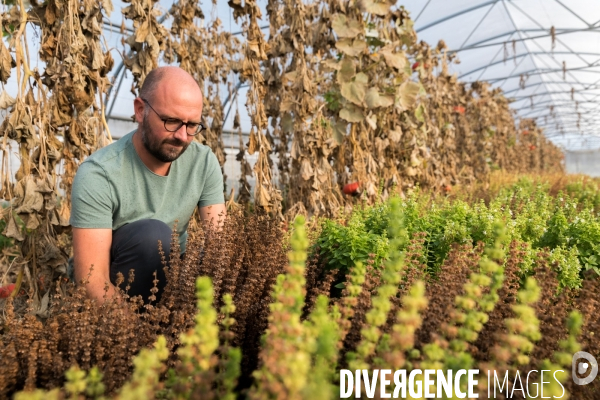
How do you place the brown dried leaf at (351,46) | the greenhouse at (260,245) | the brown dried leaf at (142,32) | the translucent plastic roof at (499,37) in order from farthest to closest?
the translucent plastic roof at (499,37) → the brown dried leaf at (351,46) → the brown dried leaf at (142,32) → the greenhouse at (260,245)

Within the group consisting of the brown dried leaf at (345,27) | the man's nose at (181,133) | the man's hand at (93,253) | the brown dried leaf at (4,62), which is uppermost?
the brown dried leaf at (345,27)

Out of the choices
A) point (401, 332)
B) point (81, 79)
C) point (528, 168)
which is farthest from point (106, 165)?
point (528, 168)

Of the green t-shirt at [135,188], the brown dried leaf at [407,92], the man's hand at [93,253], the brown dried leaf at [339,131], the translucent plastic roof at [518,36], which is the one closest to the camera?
the man's hand at [93,253]

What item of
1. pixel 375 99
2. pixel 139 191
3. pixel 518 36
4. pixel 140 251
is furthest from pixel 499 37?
pixel 140 251

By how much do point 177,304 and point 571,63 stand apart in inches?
496

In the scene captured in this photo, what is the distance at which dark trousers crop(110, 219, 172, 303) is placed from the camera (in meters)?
2.08

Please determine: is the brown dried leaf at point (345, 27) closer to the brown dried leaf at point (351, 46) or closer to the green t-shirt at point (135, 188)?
the brown dried leaf at point (351, 46)

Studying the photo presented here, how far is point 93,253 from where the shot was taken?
2018mm

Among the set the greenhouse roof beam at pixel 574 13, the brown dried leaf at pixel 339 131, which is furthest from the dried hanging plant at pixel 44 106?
the greenhouse roof beam at pixel 574 13

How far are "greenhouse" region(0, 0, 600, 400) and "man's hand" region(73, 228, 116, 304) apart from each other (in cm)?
1

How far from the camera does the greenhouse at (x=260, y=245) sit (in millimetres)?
928

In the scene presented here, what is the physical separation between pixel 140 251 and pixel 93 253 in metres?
0.18

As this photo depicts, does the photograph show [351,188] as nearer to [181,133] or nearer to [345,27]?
[345,27]

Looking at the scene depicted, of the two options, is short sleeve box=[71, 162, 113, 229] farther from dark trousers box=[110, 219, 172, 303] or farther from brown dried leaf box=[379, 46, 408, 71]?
brown dried leaf box=[379, 46, 408, 71]
